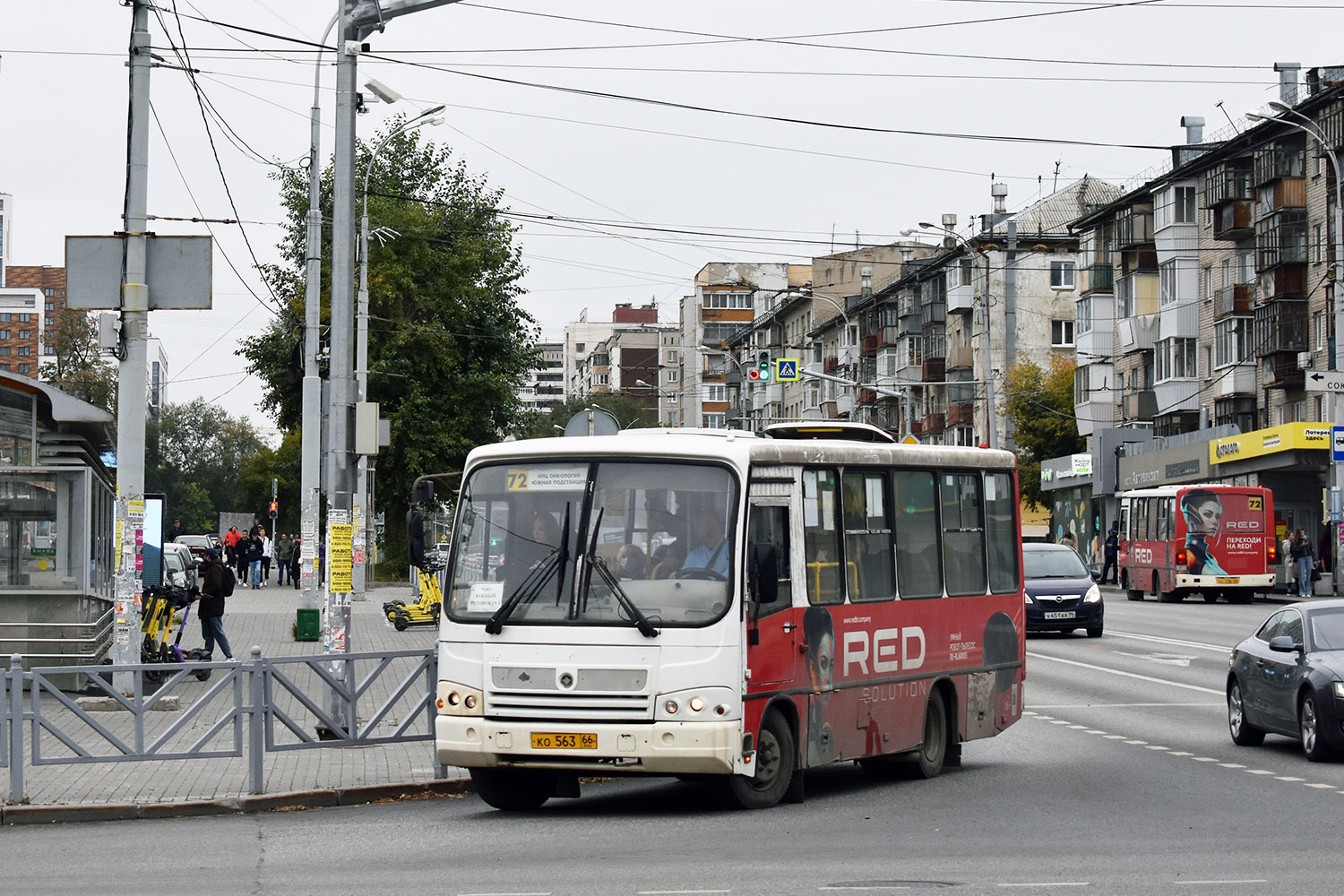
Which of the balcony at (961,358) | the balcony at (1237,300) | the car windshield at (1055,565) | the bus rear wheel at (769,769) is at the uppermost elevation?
the balcony at (961,358)

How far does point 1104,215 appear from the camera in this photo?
7262 cm

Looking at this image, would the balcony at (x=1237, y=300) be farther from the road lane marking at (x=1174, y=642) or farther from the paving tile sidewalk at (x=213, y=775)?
the paving tile sidewalk at (x=213, y=775)

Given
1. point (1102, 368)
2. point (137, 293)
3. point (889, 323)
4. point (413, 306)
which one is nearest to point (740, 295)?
point (889, 323)

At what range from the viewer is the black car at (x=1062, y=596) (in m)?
31.4

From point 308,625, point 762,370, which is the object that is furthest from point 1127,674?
point 762,370

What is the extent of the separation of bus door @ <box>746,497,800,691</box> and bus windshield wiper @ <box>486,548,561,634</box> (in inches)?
50.0

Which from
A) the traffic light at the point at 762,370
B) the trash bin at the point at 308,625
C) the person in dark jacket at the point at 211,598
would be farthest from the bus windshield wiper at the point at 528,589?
the traffic light at the point at 762,370

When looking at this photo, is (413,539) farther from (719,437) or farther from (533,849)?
(533,849)

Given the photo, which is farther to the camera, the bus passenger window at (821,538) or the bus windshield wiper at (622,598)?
the bus passenger window at (821,538)

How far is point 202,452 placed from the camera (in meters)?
156

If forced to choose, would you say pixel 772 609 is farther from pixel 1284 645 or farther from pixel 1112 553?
pixel 1112 553

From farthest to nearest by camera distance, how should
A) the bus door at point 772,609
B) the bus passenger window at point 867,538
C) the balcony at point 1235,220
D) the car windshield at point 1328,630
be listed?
the balcony at point 1235,220 < the car windshield at point 1328,630 < the bus passenger window at point 867,538 < the bus door at point 772,609

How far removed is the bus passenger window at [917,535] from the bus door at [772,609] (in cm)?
182

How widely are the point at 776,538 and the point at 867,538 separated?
4.74 ft
